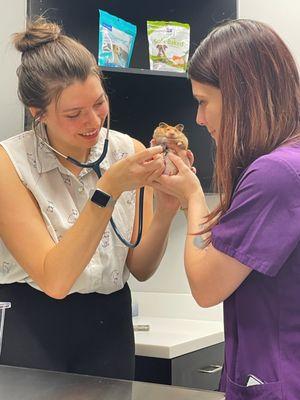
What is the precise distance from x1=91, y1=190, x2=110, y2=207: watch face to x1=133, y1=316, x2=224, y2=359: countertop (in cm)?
51

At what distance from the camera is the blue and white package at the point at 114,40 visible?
1.80m

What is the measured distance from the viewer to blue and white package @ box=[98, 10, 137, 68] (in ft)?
5.91

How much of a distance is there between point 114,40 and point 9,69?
0.38 meters

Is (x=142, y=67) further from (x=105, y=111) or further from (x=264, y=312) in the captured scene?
(x=264, y=312)

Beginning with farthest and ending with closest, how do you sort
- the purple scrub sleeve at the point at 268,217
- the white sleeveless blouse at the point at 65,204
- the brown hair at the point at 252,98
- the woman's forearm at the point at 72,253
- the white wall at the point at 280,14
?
the white wall at the point at 280,14 < the white sleeveless blouse at the point at 65,204 < the woman's forearm at the point at 72,253 < the brown hair at the point at 252,98 < the purple scrub sleeve at the point at 268,217

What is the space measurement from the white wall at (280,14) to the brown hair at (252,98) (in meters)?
1.18

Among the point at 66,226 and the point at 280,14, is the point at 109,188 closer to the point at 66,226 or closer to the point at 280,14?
the point at 66,226

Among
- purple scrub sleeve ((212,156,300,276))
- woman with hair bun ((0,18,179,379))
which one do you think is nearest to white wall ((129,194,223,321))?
woman with hair bun ((0,18,179,379))

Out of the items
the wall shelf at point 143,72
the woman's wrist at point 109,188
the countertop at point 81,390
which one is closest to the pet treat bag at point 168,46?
the wall shelf at point 143,72

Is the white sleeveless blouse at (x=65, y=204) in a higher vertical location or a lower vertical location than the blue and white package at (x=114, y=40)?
lower

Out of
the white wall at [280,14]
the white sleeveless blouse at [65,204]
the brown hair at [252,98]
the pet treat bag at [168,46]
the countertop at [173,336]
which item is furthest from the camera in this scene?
the white wall at [280,14]

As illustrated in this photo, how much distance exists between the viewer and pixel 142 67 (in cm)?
213

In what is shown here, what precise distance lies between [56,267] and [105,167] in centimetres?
33

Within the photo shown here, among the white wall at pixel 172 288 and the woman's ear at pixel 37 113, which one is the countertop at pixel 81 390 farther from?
the white wall at pixel 172 288
